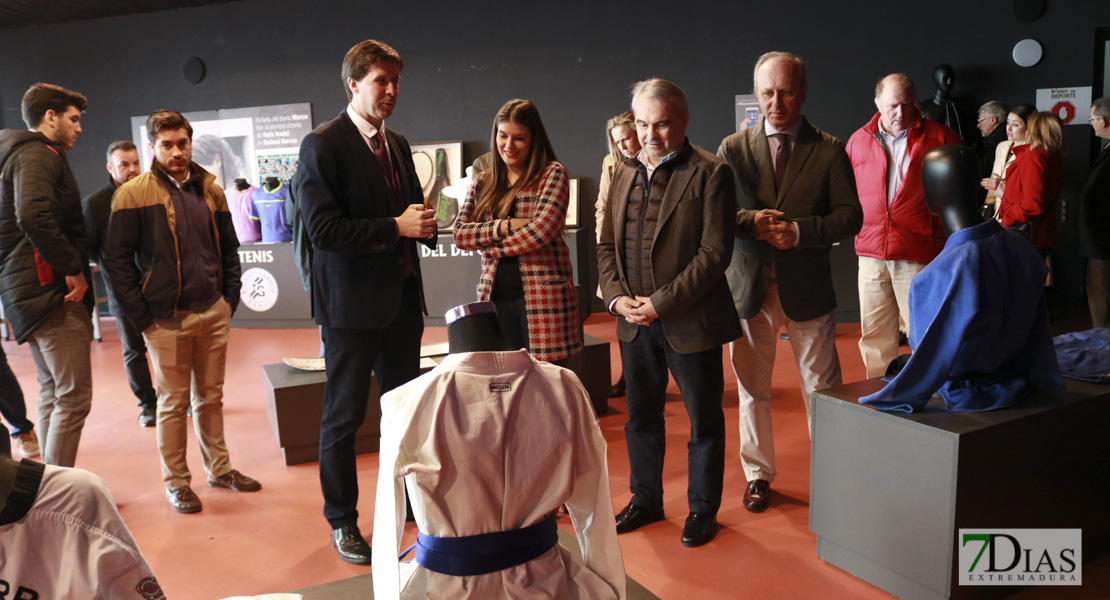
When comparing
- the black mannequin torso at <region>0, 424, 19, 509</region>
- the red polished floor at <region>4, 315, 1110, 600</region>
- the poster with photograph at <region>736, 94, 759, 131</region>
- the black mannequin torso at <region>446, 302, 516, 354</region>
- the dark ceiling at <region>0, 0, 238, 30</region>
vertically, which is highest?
the dark ceiling at <region>0, 0, 238, 30</region>

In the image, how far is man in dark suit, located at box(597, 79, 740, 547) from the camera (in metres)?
2.67

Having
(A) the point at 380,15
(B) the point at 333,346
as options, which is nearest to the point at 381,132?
(B) the point at 333,346

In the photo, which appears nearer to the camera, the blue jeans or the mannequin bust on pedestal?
the mannequin bust on pedestal

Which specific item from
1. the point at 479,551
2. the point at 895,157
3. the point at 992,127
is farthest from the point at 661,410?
the point at 992,127

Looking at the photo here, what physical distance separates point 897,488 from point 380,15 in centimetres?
764

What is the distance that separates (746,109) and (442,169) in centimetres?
319

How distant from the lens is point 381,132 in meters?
2.78

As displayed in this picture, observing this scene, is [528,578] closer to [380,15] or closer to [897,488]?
[897,488]

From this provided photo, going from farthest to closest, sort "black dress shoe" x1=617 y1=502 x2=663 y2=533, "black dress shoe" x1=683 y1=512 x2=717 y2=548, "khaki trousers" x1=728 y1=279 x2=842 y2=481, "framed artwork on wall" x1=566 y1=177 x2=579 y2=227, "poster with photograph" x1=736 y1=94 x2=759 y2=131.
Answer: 1. "framed artwork on wall" x1=566 y1=177 x2=579 y2=227
2. "poster with photograph" x1=736 y1=94 x2=759 y2=131
3. "khaki trousers" x1=728 y1=279 x2=842 y2=481
4. "black dress shoe" x1=617 y1=502 x2=663 y2=533
5. "black dress shoe" x1=683 y1=512 x2=717 y2=548

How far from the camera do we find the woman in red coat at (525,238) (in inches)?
114

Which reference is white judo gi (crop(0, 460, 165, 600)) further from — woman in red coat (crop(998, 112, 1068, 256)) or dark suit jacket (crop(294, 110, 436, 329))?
woman in red coat (crop(998, 112, 1068, 256))

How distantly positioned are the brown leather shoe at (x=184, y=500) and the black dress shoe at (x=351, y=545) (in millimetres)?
905

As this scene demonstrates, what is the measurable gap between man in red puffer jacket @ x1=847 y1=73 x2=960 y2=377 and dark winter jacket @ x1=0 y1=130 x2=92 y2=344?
3546 mm

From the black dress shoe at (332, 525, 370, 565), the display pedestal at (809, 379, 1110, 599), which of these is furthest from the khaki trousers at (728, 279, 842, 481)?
the black dress shoe at (332, 525, 370, 565)
